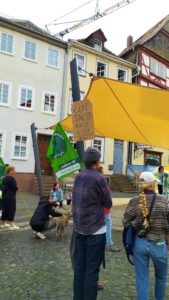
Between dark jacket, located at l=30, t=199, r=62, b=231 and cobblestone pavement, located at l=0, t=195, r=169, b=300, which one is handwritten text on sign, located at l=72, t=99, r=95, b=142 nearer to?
cobblestone pavement, located at l=0, t=195, r=169, b=300

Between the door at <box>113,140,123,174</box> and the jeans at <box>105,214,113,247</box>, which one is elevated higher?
the door at <box>113,140,123,174</box>

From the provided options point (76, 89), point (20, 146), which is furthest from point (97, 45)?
point (76, 89)

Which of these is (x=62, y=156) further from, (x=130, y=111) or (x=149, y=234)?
(x=149, y=234)

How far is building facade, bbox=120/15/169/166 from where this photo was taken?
29723 mm

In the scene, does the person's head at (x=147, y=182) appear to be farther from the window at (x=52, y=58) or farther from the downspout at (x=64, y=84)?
the window at (x=52, y=58)

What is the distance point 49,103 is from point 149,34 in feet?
46.6

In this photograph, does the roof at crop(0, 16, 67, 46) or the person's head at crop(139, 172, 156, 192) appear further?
the roof at crop(0, 16, 67, 46)

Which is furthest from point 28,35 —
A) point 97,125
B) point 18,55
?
point 97,125

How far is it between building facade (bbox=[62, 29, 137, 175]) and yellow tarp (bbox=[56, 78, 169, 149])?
51.5ft

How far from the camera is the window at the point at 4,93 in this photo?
22409mm

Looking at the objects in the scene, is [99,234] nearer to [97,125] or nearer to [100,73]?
[97,125]

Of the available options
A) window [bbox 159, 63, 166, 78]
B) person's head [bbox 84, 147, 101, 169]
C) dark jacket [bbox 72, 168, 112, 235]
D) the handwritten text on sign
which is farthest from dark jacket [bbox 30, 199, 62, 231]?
window [bbox 159, 63, 166, 78]

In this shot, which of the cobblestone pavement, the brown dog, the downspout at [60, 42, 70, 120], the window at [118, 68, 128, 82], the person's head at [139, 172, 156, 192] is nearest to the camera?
the person's head at [139, 172, 156, 192]

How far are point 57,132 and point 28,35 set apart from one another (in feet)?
59.0
